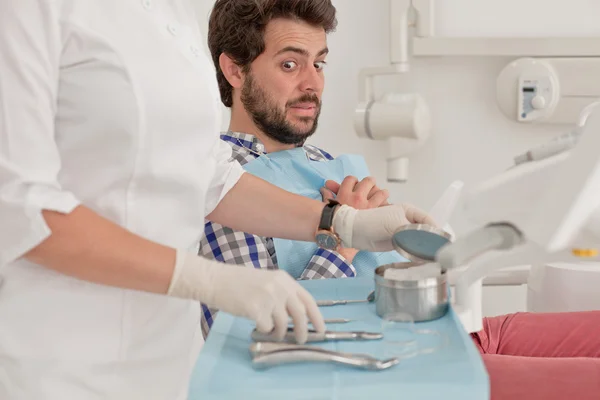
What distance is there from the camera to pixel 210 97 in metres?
1.27

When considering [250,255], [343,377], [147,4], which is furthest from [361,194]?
[343,377]

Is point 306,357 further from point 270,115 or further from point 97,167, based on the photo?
point 270,115

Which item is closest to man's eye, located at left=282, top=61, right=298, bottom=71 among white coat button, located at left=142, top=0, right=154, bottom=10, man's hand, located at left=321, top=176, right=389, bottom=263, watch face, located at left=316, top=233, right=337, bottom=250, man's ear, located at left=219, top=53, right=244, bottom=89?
man's ear, located at left=219, top=53, right=244, bottom=89

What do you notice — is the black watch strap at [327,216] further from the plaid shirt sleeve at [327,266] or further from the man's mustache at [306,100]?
the man's mustache at [306,100]

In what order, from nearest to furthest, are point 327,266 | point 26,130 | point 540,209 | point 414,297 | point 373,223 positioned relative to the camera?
1. point 540,209
2. point 26,130
3. point 414,297
4. point 373,223
5. point 327,266

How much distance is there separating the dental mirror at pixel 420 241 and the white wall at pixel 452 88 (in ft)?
4.48

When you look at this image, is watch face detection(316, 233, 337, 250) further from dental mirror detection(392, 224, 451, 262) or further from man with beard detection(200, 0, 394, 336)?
man with beard detection(200, 0, 394, 336)

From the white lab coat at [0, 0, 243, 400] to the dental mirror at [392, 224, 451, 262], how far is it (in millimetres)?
328

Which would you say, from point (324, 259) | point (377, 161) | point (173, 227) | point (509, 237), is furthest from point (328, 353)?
point (377, 161)

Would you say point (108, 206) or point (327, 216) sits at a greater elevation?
point (108, 206)

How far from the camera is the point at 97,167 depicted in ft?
3.77

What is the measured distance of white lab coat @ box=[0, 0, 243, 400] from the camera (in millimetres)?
1021

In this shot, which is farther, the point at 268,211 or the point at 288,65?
the point at 288,65

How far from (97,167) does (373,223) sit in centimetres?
49
